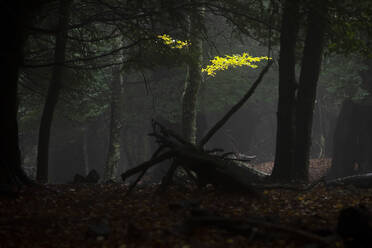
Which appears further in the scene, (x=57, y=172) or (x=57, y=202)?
(x=57, y=172)

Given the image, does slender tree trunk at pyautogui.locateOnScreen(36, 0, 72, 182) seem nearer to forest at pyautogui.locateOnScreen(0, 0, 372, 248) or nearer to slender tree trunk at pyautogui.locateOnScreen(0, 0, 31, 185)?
forest at pyautogui.locateOnScreen(0, 0, 372, 248)

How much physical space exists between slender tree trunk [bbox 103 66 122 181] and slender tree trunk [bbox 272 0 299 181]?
10.8 m

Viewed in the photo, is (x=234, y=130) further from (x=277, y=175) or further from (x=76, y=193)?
(x=76, y=193)

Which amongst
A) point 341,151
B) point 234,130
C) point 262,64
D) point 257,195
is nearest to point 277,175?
point 257,195

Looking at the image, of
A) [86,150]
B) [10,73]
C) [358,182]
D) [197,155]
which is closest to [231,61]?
[358,182]

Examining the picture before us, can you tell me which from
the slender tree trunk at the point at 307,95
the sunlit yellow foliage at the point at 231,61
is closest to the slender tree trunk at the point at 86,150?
the sunlit yellow foliage at the point at 231,61

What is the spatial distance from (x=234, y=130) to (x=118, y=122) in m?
12.1

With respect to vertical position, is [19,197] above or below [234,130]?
below

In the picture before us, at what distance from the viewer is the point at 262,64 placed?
76.3 ft

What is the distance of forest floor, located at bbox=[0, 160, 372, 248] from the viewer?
462 cm

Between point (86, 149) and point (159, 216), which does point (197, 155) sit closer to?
point (159, 216)

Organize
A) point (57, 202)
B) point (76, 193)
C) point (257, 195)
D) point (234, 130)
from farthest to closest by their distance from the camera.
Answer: point (234, 130), point (76, 193), point (57, 202), point (257, 195)

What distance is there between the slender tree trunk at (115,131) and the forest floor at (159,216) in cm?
979

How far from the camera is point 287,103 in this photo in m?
9.52
